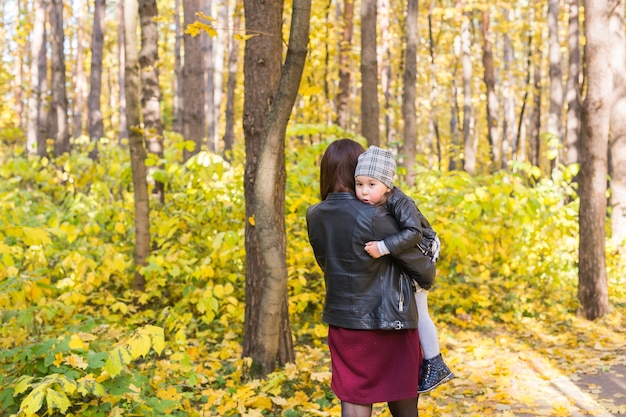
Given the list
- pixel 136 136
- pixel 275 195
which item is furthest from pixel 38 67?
pixel 275 195

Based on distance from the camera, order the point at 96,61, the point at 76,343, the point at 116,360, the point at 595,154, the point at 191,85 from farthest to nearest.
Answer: the point at 96,61
the point at 191,85
the point at 595,154
the point at 76,343
the point at 116,360

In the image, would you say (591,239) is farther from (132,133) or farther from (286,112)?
(132,133)

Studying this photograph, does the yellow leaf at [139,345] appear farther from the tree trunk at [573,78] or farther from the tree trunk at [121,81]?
the tree trunk at [121,81]

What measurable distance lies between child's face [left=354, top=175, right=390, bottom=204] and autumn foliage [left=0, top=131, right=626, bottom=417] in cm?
157

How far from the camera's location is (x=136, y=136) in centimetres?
661

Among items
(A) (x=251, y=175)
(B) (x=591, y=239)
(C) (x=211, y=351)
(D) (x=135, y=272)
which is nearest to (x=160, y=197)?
(D) (x=135, y=272)

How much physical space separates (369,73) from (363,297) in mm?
7991

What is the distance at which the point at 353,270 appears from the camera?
2.95 meters

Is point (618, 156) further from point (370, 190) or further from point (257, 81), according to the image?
point (370, 190)

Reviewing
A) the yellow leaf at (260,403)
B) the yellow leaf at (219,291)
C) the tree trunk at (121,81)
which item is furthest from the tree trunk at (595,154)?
the tree trunk at (121,81)

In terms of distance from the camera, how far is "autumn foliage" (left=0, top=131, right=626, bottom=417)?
12.5 ft

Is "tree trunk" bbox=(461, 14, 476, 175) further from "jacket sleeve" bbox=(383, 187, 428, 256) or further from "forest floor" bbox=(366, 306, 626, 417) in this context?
"jacket sleeve" bbox=(383, 187, 428, 256)

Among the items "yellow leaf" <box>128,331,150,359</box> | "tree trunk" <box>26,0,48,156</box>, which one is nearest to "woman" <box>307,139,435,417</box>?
"yellow leaf" <box>128,331,150,359</box>

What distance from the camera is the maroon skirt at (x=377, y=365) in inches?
117
